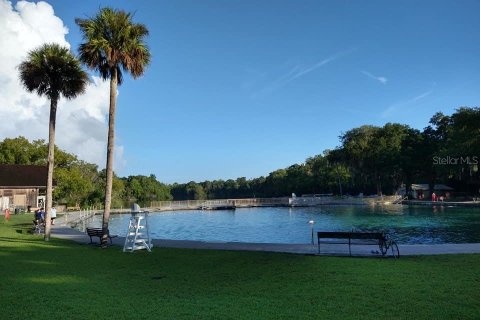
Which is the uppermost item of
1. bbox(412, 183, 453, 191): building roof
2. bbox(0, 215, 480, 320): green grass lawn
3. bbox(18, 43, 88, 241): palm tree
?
bbox(18, 43, 88, 241): palm tree

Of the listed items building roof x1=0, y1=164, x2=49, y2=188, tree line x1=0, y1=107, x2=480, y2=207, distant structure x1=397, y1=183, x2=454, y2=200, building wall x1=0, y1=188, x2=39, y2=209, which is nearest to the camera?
building wall x1=0, y1=188, x2=39, y2=209

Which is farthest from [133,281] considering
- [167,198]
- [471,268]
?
[167,198]

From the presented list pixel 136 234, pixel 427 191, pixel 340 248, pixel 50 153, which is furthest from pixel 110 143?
pixel 427 191

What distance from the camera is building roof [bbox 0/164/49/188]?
1919 inches

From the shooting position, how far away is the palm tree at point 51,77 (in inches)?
740

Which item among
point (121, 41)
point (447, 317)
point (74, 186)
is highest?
point (121, 41)

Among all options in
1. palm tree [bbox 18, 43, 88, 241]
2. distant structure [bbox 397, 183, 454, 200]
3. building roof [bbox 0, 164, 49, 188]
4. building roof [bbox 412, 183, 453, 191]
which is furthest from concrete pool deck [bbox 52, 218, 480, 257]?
building roof [bbox 412, 183, 453, 191]

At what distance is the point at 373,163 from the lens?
8006 cm

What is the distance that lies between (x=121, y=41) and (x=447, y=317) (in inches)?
618

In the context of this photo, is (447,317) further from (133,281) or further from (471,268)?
(133,281)

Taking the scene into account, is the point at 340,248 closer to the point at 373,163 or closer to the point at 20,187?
the point at 20,187

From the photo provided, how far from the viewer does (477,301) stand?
7328 millimetres

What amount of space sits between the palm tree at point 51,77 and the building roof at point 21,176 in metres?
33.7

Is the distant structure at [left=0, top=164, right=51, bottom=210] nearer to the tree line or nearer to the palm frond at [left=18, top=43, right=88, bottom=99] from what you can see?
the tree line
